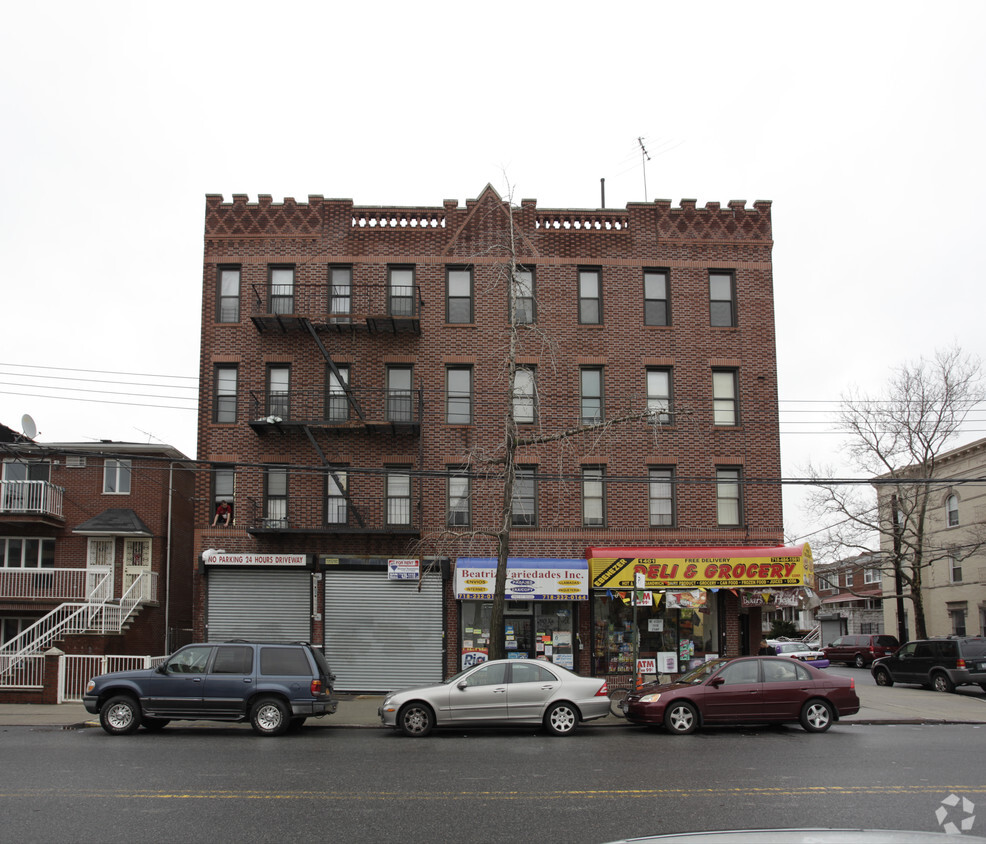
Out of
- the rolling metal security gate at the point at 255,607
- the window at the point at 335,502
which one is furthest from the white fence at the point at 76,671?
the window at the point at 335,502

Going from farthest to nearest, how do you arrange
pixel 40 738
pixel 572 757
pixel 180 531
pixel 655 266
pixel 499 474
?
1. pixel 180 531
2. pixel 655 266
3. pixel 499 474
4. pixel 40 738
5. pixel 572 757

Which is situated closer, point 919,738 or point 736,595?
point 919,738

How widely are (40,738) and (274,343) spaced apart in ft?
42.2

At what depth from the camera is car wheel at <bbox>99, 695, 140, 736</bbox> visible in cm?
1664

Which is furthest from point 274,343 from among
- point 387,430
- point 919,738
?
point 919,738

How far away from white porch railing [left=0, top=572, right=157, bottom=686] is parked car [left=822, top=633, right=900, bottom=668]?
32204 millimetres

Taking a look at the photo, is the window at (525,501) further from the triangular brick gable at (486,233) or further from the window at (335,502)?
the triangular brick gable at (486,233)

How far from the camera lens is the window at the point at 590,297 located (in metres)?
26.8

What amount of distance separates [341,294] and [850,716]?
16.5 m

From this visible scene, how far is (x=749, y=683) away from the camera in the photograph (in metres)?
17.2

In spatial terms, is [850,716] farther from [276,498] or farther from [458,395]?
[276,498]

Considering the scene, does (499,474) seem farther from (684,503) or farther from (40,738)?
(40,738)

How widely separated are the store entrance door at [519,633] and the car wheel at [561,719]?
27.9ft

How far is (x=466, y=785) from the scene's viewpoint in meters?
11.2
